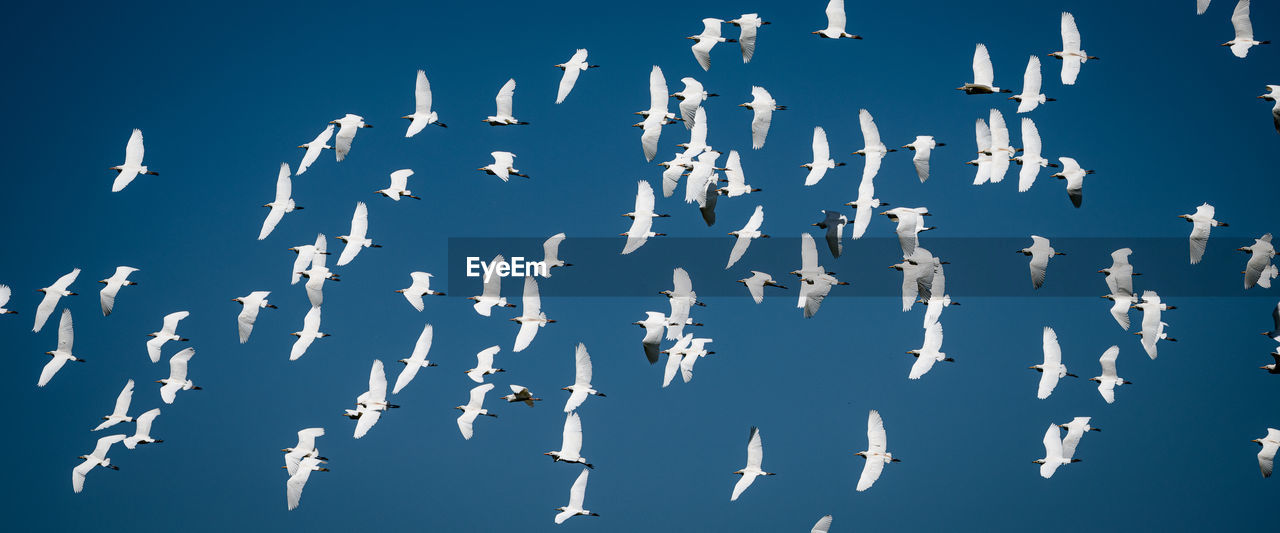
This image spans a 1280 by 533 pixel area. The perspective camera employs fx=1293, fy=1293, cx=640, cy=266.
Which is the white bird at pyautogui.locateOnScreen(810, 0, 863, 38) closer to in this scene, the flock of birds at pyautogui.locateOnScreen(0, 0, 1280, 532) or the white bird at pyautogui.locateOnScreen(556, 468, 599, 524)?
the flock of birds at pyautogui.locateOnScreen(0, 0, 1280, 532)

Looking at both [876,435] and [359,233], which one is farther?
[359,233]

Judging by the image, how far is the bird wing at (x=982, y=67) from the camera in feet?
84.5

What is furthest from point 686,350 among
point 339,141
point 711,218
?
point 339,141

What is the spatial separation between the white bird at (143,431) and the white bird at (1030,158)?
19.7 metres

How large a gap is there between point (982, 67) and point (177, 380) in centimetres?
1873

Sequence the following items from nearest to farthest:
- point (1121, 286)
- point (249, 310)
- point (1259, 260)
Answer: point (1259, 260), point (1121, 286), point (249, 310)

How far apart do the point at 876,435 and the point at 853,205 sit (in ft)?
15.7

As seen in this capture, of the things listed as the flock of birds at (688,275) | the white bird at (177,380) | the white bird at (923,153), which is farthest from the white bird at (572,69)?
the white bird at (177,380)

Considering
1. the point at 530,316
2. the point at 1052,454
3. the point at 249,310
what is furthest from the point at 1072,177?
the point at 249,310

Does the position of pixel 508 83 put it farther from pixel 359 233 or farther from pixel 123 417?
pixel 123 417

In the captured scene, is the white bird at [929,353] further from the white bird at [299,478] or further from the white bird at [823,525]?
the white bird at [299,478]

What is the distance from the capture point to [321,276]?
28.0 meters

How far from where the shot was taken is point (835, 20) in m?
26.5

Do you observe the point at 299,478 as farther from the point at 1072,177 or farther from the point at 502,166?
the point at 1072,177
